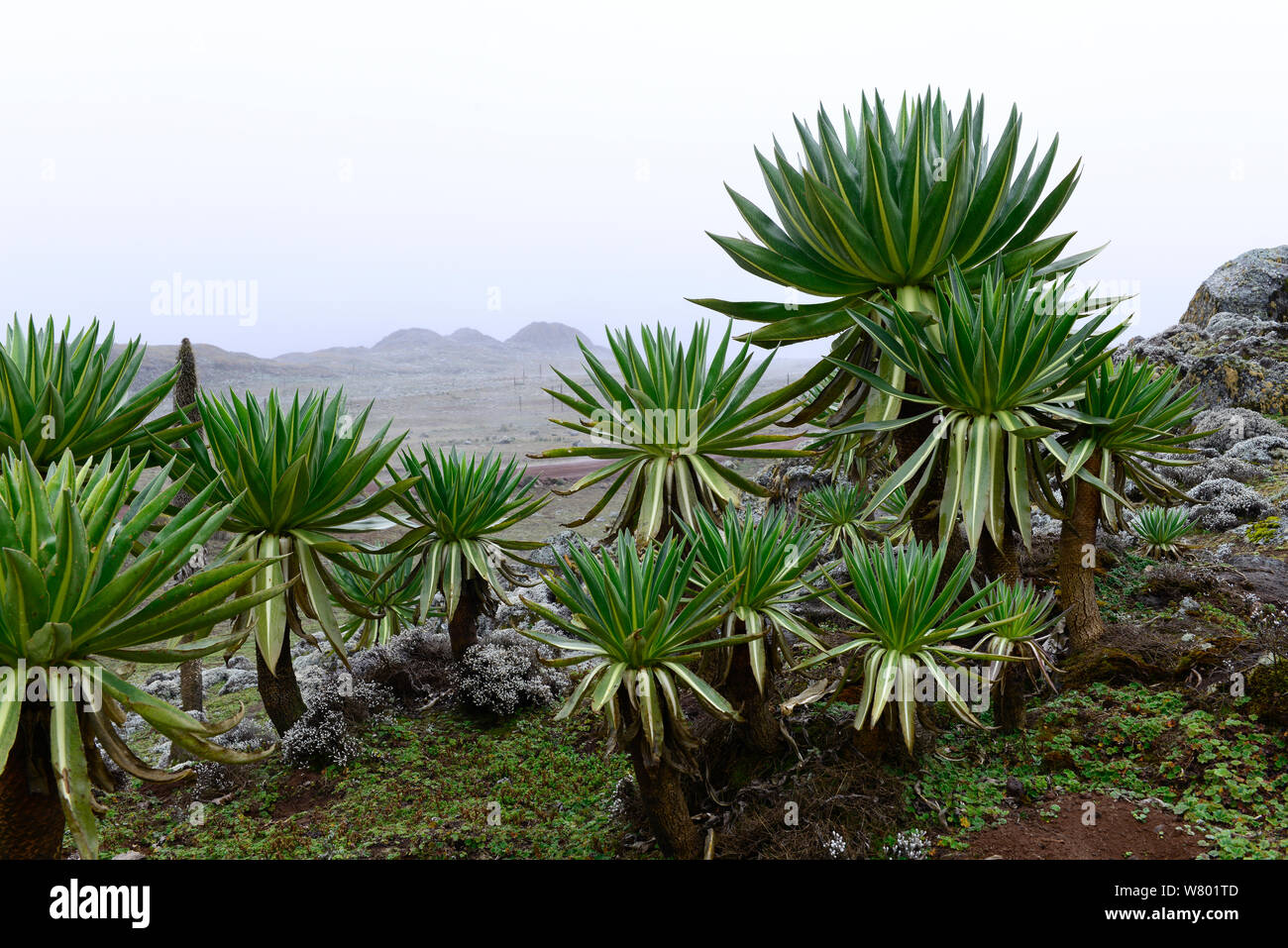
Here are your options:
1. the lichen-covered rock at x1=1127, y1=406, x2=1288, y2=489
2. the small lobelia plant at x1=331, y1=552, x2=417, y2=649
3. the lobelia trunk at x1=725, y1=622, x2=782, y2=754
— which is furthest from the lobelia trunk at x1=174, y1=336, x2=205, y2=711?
the lichen-covered rock at x1=1127, y1=406, x2=1288, y2=489

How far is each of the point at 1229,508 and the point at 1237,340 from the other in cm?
647

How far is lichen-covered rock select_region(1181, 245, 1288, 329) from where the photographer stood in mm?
15594

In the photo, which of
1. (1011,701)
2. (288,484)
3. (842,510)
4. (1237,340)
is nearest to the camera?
(1011,701)

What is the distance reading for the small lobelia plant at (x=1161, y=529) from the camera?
23.6 feet

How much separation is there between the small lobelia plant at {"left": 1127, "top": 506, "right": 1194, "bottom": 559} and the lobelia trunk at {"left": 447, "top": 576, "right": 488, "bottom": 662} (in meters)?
6.14

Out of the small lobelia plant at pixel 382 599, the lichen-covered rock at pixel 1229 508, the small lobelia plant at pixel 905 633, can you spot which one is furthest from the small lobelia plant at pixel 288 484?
the lichen-covered rock at pixel 1229 508

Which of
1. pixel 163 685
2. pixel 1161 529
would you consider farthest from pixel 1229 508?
pixel 163 685

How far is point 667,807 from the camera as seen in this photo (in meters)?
3.82

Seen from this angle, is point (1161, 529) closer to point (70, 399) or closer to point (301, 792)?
point (301, 792)

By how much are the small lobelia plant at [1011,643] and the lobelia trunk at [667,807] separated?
177 cm

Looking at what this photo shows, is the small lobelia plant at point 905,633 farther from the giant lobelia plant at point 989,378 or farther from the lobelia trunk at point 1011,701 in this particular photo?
the lobelia trunk at point 1011,701

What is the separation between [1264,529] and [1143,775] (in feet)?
16.7
